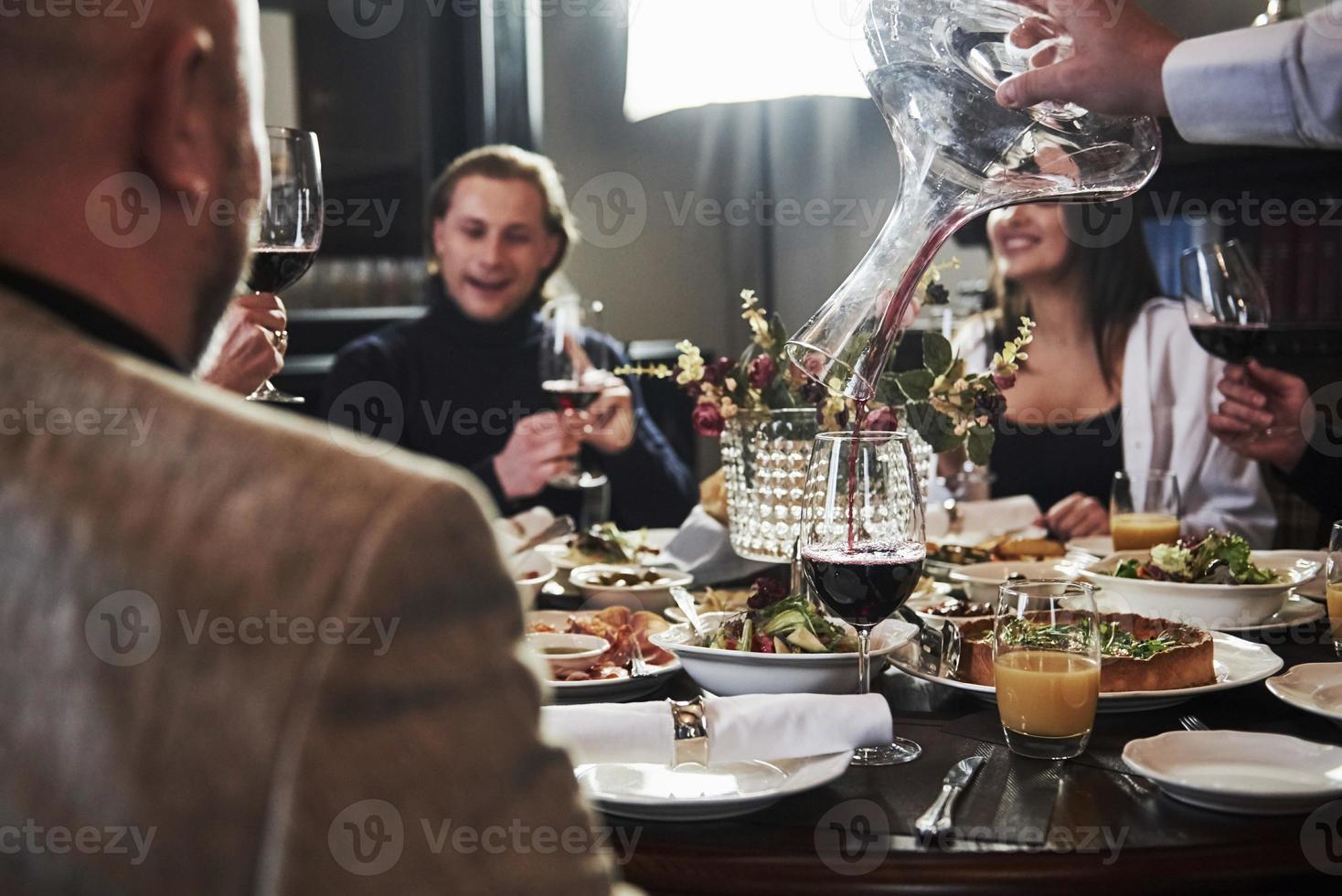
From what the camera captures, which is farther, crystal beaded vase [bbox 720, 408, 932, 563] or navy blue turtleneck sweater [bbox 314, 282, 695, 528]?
navy blue turtleneck sweater [bbox 314, 282, 695, 528]

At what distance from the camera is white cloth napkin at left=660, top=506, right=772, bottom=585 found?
198cm

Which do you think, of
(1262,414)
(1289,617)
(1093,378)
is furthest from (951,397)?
(1093,378)

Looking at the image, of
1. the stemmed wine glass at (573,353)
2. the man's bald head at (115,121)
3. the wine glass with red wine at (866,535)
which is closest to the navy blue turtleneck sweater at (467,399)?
the stemmed wine glass at (573,353)

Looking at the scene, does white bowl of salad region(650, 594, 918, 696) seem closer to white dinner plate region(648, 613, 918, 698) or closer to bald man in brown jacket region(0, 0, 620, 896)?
white dinner plate region(648, 613, 918, 698)

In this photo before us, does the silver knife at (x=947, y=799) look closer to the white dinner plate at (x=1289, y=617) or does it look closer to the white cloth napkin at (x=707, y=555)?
the white dinner plate at (x=1289, y=617)

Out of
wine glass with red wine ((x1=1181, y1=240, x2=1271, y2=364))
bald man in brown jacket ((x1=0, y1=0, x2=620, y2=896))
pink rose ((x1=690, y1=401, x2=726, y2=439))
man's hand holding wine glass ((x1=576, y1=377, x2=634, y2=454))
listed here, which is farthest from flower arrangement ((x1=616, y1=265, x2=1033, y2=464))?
bald man in brown jacket ((x1=0, y1=0, x2=620, y2=896))

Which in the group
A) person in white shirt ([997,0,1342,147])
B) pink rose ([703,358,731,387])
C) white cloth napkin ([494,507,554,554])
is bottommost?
white cloth napkin ([494,507,554,554])

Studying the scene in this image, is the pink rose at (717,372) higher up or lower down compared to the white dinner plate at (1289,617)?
higher up

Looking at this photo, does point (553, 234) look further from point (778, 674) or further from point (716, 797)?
point (716, 797)

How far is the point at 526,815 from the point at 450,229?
3.02m

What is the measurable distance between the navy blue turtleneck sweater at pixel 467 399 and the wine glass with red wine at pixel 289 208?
1.71 metres

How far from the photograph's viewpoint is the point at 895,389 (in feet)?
5.78

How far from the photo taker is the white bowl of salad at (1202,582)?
1.58 metres

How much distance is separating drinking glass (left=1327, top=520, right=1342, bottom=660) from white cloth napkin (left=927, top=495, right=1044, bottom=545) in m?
0.72
